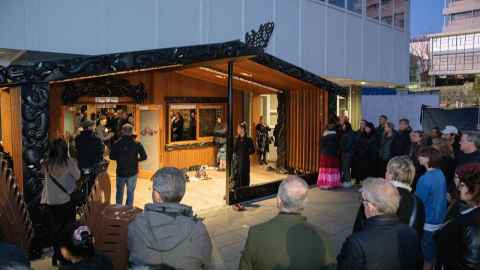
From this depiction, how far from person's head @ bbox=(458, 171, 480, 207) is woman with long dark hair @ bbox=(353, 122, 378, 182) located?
785 cm

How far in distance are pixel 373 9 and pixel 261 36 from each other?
290 inches

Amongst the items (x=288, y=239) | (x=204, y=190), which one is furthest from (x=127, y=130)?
(x=288, y=239)

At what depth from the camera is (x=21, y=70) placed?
18.2 ft

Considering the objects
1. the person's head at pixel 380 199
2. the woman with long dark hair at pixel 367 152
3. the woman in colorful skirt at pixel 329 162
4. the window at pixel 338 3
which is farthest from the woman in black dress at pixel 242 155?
the window at pixel 338 3

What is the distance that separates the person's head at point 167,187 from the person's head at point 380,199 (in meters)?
1.20

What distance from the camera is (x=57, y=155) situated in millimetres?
5609

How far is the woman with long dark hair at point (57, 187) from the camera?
5.55 m

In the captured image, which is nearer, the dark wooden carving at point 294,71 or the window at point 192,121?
the dark wooden carving at point 294,71

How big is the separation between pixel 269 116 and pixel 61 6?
9548mm

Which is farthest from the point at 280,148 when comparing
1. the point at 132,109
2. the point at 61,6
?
the point at 61,6

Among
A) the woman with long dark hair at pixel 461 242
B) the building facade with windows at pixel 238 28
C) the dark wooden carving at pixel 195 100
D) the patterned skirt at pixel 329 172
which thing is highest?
the building facade with windows at pixel 238 28

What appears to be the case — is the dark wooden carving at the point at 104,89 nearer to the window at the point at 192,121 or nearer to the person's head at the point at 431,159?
the window at the point at 192,121

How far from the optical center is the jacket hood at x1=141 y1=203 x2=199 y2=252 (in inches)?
104

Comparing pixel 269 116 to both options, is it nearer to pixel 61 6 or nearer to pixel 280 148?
pixel 280 148
